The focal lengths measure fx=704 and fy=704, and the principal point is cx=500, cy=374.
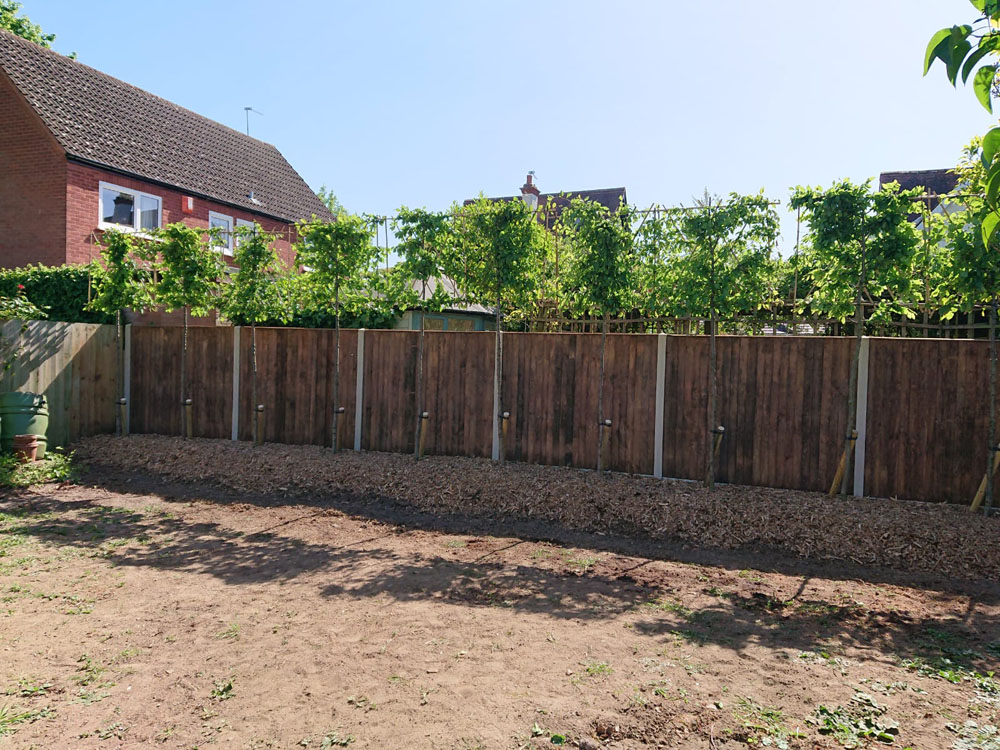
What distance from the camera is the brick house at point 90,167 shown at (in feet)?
52.3

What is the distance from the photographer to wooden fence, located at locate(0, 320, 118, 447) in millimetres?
10891

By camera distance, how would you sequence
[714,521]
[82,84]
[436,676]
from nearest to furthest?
1. [436,676]
2. [714,521]
3. [82,84]

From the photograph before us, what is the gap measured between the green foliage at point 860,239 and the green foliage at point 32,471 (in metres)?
10.2

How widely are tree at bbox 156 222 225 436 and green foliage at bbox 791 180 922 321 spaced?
28.5ft

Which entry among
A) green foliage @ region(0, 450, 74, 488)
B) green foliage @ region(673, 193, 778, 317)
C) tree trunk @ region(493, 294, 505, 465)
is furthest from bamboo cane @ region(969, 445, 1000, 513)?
green foliage @ region(0, 450, 74, 488)

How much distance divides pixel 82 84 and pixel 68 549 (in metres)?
16.5

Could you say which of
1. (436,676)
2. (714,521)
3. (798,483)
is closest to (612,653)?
(436,676)

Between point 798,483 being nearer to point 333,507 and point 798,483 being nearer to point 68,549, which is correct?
point 333,507

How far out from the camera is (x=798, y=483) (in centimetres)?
823

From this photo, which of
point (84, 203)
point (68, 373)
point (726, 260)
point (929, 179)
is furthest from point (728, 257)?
point (929, 179)

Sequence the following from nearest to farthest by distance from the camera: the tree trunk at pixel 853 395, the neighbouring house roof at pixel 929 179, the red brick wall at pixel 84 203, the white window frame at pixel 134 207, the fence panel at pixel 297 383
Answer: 1. the tree trunk at pixel 853 395
2. the fence panel at pixel 297 383
3. the red brick wall at pixel 84 203
4. the white window frame at pixel 134 207
5. the neighbouring house roof at pixel 929 179

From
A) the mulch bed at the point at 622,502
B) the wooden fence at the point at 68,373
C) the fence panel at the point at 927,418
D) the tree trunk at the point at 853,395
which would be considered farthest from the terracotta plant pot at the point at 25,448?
the fence panel at the point at 927,418

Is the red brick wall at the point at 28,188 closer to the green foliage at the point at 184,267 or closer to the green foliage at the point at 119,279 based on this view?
the green foliage at the point at 119,279

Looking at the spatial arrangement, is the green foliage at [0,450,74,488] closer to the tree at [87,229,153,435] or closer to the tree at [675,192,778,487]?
the tree at [87,229,153,435]
